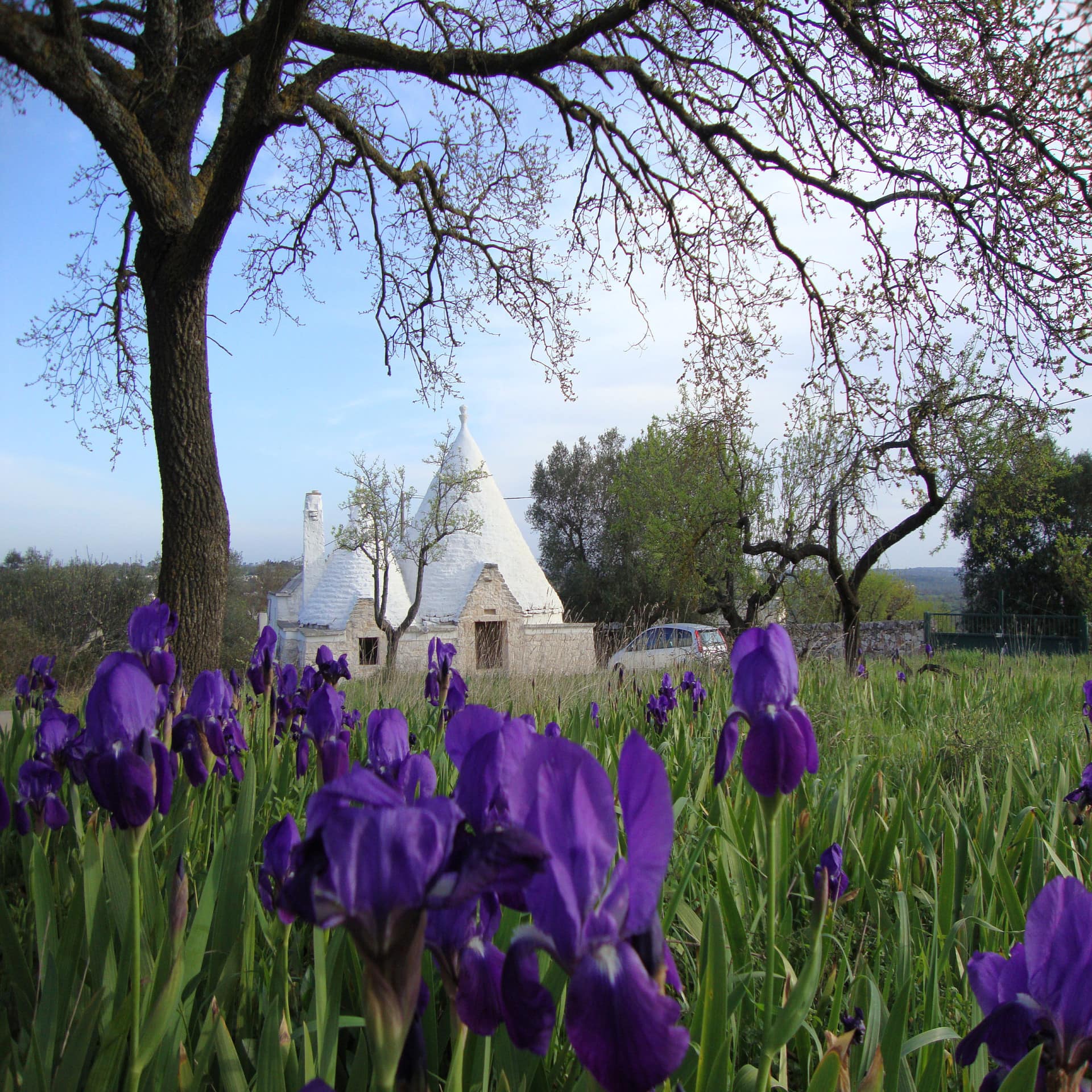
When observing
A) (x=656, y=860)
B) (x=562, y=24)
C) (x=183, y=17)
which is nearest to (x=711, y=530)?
(x=562, y=24)

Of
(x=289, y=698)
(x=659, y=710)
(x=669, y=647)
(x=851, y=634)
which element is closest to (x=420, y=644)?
(x=669, y=647)

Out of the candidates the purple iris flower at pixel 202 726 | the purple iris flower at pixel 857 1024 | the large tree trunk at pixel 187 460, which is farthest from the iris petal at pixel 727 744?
the large tree trunk at pixel 187 460

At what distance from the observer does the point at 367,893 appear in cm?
48

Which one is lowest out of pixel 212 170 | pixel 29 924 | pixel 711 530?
pixel 29 924

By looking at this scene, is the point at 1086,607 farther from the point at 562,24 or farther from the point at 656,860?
the point at 656,860

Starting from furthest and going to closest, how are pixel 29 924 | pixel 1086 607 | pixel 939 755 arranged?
1. pixel 1086 607
2. pixel 939 755
3. pixel 29 924

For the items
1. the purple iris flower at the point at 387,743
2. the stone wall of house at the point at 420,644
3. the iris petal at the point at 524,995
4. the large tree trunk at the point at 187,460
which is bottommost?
the stone wall of house at the point at 420,644

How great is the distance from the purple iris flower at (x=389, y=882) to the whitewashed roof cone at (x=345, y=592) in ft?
67.9

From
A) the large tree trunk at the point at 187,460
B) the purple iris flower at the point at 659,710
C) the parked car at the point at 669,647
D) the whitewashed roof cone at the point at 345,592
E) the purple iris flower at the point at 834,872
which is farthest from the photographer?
the whitewashed roof cone at the point at 345,592

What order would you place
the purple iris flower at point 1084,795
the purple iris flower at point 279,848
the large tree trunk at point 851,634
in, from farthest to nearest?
1. the large tree trunk at point 851,634
2. the purple iris flower at point 1084,795
3. the purple iris flower at point 279,848

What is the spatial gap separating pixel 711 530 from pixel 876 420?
21.9ft

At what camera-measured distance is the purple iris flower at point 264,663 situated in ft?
8.51

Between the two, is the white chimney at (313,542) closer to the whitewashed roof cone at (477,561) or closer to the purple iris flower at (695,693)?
the whitewashed roof cone at (477,561)

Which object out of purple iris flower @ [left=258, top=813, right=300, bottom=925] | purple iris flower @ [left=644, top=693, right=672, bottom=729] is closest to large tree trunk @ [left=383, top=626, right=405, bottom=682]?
purple iris flower @ [left=644, top=693, right=672, bottom=729]
